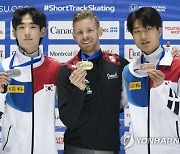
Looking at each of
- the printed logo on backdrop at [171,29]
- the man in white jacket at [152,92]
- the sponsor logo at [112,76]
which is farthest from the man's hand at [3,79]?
the printed logo on backdrop at [171,29]

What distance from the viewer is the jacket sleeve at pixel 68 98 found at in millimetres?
2211

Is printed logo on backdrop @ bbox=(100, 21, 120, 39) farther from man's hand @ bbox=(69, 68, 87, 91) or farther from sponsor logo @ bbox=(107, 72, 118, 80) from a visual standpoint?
man's hand @ bbox=(69, 68, 87, 91)

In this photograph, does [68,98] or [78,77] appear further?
[68,98]

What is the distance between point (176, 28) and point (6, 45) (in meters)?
1.55

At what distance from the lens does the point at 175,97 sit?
217 centimetres

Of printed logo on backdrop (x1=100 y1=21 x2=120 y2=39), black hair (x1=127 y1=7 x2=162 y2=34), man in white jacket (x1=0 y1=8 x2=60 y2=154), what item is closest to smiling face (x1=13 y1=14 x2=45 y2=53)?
man in white jacket (x1=0 y1=8 x2=60 y2=154)

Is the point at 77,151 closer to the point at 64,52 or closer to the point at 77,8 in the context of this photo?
the point at 64,52

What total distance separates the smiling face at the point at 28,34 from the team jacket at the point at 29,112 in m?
0.07

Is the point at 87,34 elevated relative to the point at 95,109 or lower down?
elevated

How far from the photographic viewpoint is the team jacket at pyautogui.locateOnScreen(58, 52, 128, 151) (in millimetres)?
2342

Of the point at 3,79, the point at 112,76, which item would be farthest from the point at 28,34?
the point at 112,76

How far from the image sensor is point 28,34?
8.00ft

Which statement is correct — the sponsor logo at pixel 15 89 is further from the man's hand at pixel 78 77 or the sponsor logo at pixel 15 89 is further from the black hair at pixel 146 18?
the black hair at pixel 146 18

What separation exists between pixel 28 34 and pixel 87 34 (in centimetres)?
39
